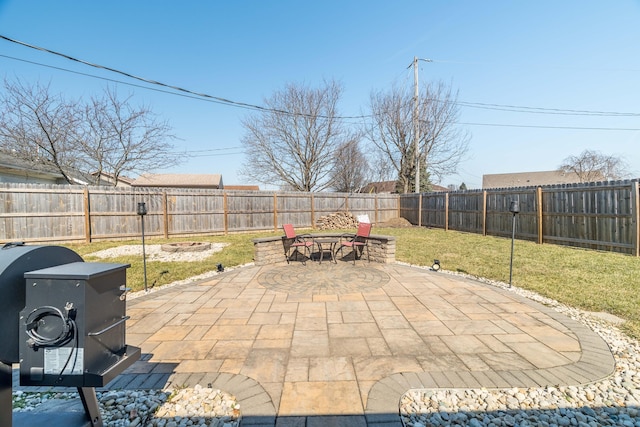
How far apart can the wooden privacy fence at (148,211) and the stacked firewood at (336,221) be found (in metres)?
0.41

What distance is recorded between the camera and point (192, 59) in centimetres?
1063

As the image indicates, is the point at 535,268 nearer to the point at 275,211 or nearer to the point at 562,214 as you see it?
the point at 562,214

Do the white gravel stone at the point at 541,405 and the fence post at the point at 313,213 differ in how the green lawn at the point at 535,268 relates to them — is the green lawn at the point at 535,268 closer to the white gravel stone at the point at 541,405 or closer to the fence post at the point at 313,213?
the white gravel stone at the point at 541,405

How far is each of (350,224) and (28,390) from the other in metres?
13.2

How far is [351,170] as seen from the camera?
27641 millimetres

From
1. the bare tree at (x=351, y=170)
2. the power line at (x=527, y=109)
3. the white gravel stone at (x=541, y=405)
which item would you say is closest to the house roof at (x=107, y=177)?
the bare tree at (x=351, y=170)

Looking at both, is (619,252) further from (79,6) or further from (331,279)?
(79,6)

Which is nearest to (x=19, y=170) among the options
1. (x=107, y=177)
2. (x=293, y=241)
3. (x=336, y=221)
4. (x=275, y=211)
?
(x=107, y=177)

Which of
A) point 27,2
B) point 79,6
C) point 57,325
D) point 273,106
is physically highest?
point 273,106

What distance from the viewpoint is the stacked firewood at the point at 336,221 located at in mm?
14664

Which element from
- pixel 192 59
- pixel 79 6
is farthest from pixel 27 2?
pixel 192 59

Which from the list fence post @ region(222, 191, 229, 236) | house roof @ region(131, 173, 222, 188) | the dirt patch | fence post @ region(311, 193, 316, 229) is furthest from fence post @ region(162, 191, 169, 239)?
house roof @ region(131, 173, 222, 188)

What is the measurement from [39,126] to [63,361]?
16.1 meters

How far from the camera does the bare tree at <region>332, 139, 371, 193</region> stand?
79.0 feet
